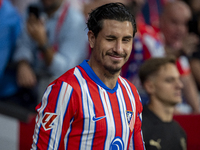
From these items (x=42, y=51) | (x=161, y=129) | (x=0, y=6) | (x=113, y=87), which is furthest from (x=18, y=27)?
(x=113, y=87)

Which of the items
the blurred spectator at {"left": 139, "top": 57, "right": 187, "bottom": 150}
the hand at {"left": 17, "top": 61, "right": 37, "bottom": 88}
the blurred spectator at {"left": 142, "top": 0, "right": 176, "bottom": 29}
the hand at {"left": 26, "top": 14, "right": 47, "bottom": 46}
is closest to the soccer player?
the blurred spectator at {"left": 139, "top": 57, "right": 187, "bottom": 150}

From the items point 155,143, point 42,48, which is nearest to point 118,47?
point 155,143

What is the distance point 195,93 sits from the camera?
4.44 metres

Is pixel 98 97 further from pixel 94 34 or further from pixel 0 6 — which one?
pixel 0 6

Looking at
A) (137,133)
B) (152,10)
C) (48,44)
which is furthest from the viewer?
(152,10)

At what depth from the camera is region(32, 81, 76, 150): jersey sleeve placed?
1.66m

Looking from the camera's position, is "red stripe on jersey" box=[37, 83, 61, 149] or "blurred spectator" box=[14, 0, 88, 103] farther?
"blurred spectator" box=[14, 0, 88, 103]

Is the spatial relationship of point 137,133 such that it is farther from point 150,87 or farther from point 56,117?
point 150,87

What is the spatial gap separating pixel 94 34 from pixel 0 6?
230 centimetres

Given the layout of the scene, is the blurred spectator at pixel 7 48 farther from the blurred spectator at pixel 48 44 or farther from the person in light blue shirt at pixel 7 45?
the blurred spectator at pixel 48 44

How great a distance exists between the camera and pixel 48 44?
3639mm

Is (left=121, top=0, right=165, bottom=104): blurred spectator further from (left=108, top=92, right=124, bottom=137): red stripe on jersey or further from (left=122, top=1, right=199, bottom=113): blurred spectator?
(left=108, top=92, right=124, bottom=137): red stripe on jersey

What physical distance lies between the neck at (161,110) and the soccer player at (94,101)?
1139 millimetres

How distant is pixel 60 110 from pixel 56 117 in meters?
0.04
